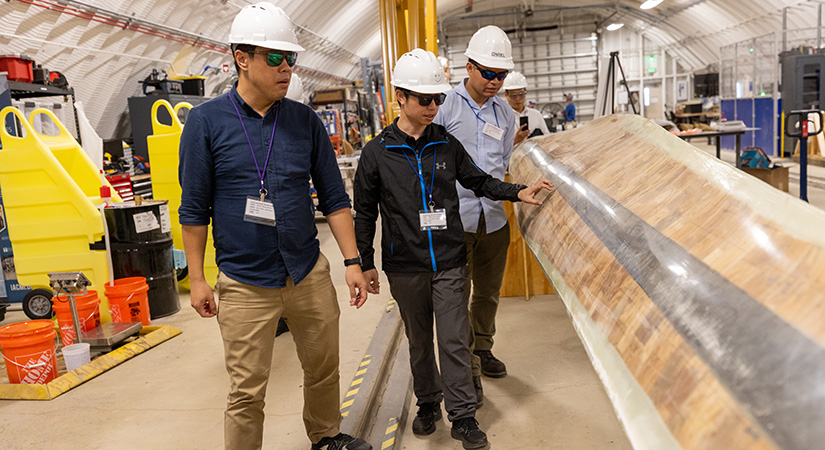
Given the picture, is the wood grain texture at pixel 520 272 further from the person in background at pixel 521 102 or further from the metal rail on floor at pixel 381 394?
the metal rail on floor at pixel 381 394

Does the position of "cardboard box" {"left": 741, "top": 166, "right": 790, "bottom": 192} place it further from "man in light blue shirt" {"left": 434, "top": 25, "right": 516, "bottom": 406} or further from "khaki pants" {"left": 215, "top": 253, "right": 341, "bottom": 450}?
"khaki pants" {"left": 215, "top": 253, "right": 341, "bottom": 450}

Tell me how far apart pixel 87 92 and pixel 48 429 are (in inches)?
284

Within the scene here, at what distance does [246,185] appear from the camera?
91.4 inches

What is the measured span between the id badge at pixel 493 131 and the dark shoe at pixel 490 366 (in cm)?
129

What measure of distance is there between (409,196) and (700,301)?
1527mm

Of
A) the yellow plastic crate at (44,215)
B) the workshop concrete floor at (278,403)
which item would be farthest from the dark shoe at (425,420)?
the yellow plastic crate at (44,215)

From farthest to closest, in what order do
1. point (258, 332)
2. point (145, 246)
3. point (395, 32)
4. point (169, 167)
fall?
point (395, 32), point (169, 167), point (145, 246), point (258, 332)

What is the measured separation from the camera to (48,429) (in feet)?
11.3

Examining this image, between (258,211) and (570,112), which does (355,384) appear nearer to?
(258,211)

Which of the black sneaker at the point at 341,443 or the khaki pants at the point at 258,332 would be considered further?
the black sneaker at the point at 341,443

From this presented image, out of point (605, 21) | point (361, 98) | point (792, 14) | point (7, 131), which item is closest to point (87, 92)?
point (7, 131)

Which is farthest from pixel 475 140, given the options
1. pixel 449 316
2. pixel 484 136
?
pixel 449 316

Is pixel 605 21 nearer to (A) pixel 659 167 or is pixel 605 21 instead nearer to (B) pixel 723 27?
(B) pixel 723 27

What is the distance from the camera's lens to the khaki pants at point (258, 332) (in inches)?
92.1
